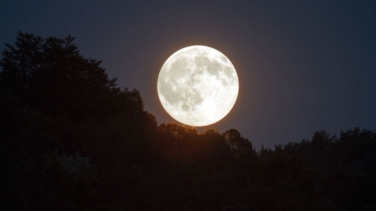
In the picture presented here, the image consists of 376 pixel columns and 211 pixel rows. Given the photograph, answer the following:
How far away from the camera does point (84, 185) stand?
2178 cm

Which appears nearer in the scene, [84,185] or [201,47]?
[84,185]

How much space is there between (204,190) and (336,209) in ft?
24.8

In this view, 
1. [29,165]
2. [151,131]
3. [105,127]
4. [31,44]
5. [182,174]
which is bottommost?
[29,165]

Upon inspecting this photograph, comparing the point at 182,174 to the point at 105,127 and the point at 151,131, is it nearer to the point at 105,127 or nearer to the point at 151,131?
the point at 105,127

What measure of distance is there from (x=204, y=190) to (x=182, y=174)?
8.38 feet

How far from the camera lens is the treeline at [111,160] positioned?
21.6m

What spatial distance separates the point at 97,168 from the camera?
25297 mm

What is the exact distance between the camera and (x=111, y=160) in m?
27.9

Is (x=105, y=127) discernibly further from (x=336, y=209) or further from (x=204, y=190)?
(x=336, y=209)

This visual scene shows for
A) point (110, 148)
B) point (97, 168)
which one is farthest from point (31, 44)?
point (97, 168)

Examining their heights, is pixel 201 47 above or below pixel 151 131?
above

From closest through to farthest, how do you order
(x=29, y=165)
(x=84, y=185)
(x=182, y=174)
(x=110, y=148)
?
1. (x=29, y=165)
2. (x=84, y=185)
3. (x=182, y=174)
4. (x=110, y=148)

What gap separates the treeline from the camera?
2164cm

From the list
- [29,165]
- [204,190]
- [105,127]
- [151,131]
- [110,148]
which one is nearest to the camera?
[29,165]
